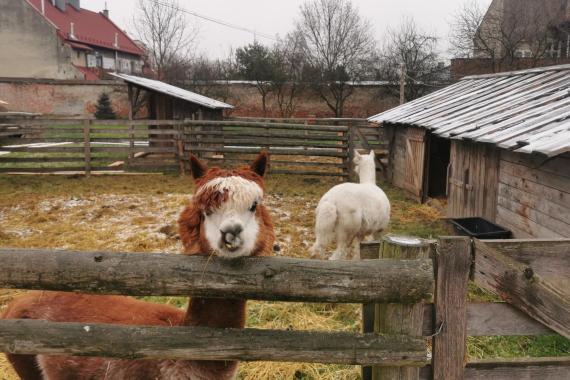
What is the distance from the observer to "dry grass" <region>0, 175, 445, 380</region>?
467 centimetres

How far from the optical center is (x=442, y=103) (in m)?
11.9

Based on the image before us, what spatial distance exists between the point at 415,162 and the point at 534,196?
556cm

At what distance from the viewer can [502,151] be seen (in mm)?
7258

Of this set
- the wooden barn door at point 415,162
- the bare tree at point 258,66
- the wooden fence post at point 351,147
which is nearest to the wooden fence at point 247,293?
the wooden barn door at point 415,162

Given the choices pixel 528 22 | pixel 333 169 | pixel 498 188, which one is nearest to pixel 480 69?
pixel 528 22

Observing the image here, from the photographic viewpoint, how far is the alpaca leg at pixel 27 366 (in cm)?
258

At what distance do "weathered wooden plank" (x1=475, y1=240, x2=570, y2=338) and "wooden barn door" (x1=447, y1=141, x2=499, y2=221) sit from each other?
229 inches

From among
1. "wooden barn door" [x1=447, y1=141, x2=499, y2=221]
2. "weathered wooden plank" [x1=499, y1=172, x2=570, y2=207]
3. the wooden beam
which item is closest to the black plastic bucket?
"wooden barn door" [x1=447, y1=141, x2=499, y2=221]

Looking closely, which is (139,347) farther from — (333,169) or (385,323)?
(333,169)

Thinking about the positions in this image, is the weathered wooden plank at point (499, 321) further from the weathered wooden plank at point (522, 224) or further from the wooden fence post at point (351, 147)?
the wooden fence post at point (351, 147)

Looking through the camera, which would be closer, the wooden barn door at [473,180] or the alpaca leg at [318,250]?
the alpaca leg at [318,250]

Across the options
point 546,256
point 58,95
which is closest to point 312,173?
point 546,256

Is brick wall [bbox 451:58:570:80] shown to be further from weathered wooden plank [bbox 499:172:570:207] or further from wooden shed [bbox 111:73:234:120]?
weathered wooden plank [bbox 499:172:570:207]

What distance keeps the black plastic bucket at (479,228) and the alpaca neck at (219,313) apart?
5435 millimetres
